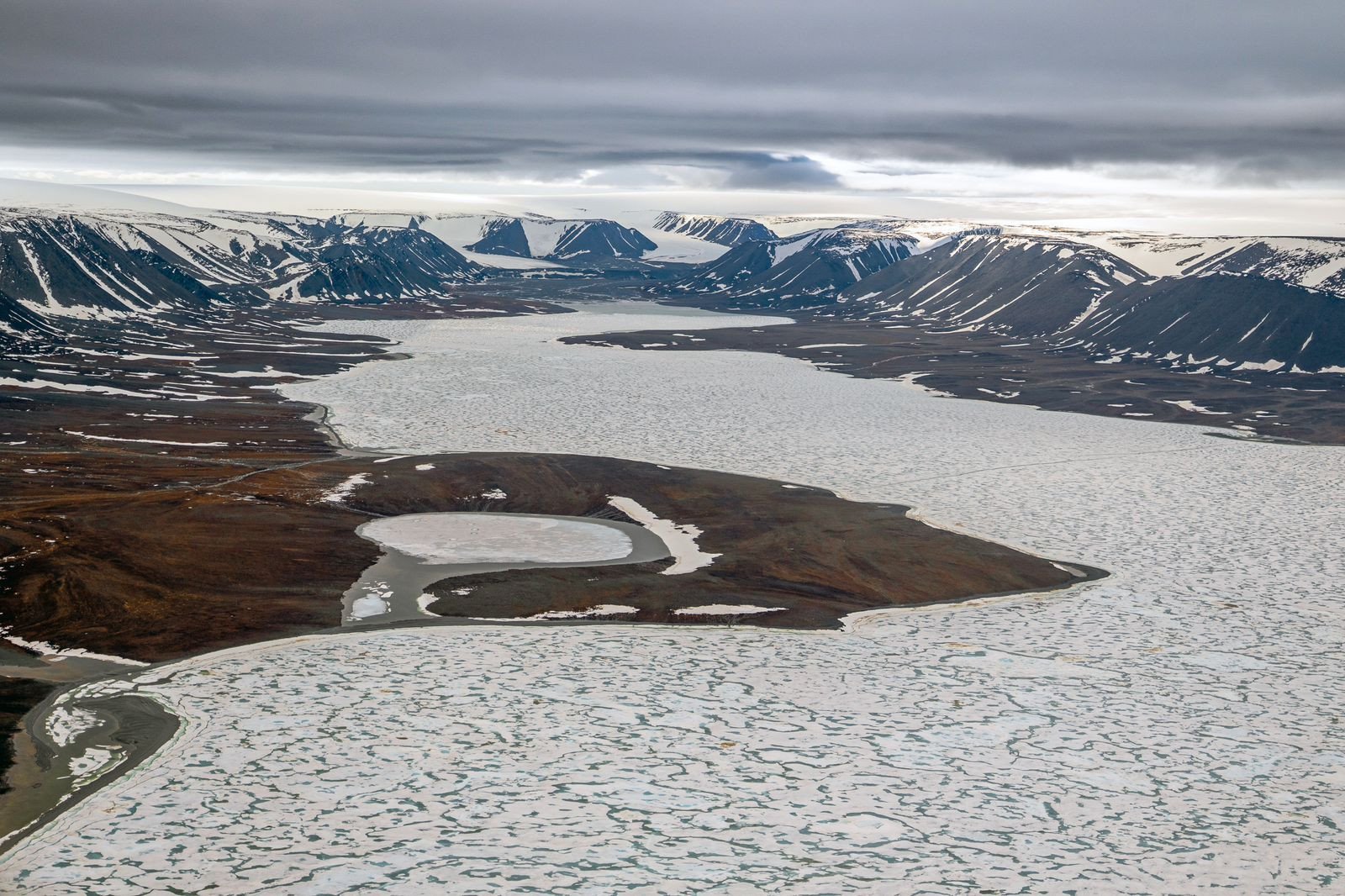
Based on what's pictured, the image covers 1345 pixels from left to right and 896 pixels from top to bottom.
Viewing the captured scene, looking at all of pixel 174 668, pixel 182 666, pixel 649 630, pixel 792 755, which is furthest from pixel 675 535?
pixel 792 755

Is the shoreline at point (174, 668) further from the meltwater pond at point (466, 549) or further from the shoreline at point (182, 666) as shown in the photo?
the meltwater pond at point (466, 549)

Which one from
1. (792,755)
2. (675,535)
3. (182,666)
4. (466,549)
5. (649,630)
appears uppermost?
(792,755)

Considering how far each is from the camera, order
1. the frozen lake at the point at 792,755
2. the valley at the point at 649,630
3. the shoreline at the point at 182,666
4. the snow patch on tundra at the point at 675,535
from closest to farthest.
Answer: the frozen lake at the point at 792,755 < the valley at the point at 649,630 < the shoreline at the point at 182,666 < the snow patch on tundra at the point at 675,535

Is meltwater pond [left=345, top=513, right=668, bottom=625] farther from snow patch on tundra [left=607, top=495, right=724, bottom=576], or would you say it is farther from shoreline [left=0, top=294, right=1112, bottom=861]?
shoreline [left=0, top=294, right=1112, bottom=861]

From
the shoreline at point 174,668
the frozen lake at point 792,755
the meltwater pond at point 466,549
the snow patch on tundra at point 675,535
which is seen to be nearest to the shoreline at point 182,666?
the shoreline at point 174,668

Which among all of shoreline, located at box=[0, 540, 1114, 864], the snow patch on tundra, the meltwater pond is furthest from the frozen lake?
the snow patch on tundra

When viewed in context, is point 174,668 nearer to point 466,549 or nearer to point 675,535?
point 466,549

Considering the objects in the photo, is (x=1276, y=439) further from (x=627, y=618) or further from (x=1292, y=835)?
(x=1292, y=835)
